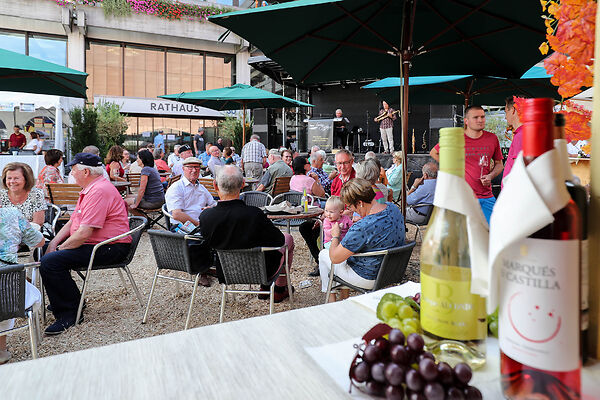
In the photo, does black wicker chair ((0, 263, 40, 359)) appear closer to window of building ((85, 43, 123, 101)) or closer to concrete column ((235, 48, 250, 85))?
window of building ((85, 43, 123, 101))

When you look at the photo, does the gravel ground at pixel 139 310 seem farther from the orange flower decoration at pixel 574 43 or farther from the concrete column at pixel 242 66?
the concrete column at pixel 242 66

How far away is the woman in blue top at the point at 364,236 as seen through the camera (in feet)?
9.39

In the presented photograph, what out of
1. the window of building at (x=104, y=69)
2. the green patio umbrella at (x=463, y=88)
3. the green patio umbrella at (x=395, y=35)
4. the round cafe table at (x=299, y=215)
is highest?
the window of building at (x=104, y=69)

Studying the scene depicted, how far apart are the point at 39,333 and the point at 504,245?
12.1ft

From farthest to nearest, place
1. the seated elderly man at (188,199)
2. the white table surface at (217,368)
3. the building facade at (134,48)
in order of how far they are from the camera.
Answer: the building facade at (134,48)
the seated elderly man at (188,199)
the white table surface at (217,368)

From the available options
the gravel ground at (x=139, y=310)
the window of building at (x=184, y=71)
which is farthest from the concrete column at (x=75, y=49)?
the gravel ground at (x=139, y=310)

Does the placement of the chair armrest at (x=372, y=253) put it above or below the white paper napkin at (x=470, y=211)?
below

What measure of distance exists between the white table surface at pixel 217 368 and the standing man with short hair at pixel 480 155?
10.5ft

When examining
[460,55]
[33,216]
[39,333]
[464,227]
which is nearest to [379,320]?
[464,227]

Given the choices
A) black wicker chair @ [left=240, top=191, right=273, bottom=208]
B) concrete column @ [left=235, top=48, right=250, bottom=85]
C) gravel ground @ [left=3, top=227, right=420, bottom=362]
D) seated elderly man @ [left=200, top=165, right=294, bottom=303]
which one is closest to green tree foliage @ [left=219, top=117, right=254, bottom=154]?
concrete column @ [left=235, top=48, right=250, bottom=85]

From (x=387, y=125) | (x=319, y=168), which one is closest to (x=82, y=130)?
(x=387, y=125)

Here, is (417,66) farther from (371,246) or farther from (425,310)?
(425,310)

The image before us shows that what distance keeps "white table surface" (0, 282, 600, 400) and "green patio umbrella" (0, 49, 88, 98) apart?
551cm

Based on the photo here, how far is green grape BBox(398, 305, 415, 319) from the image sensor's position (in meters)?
0.77
